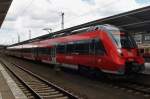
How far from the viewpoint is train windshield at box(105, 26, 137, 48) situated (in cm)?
1769

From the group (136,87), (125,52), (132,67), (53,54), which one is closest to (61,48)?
(53,54)

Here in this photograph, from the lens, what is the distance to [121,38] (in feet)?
58.9

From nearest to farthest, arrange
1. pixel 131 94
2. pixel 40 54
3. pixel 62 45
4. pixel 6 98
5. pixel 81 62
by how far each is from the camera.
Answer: pixel 6 98 → pixel 131 94 → pixel 81 62 → pixel 62 45 → pixel 40 54

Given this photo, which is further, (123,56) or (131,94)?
(123,56)

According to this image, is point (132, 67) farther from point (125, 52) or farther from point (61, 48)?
point (61, 48)

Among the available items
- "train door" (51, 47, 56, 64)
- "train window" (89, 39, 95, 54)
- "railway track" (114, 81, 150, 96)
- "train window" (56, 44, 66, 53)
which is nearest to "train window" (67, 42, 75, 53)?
"train window" (56, 44, 66, 53)

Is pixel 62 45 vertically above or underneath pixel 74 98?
above

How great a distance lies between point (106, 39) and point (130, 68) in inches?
76.0

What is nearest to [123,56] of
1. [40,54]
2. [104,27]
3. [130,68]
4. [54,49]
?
[130,68]

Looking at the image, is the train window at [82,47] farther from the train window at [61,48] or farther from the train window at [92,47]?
the train window at [61,48]

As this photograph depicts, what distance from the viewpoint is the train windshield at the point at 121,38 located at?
17692 millimetres

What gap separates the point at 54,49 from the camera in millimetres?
28859

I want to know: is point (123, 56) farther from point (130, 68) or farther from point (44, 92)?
point (44, 92)

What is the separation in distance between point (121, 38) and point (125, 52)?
953mm
